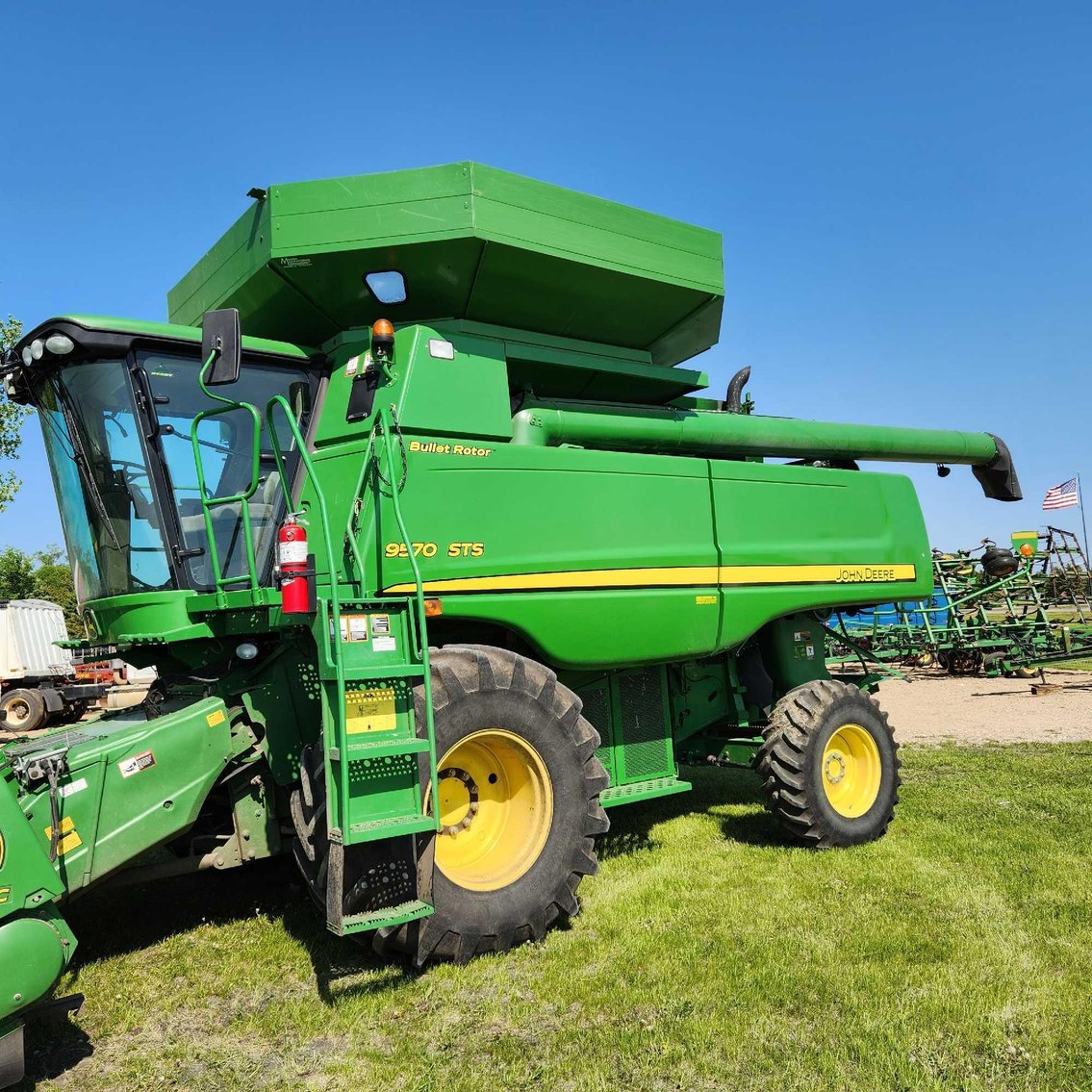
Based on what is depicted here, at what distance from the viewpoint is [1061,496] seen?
2248 centimetres

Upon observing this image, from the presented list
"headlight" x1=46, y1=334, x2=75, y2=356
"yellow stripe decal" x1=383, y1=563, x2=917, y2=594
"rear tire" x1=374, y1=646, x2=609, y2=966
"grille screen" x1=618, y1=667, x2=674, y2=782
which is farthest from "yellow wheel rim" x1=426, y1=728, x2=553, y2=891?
"headlight" x1=46, y1=334, x2=75, y2=356

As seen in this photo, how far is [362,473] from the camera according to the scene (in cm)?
445

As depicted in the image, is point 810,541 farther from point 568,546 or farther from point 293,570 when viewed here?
point 293,570

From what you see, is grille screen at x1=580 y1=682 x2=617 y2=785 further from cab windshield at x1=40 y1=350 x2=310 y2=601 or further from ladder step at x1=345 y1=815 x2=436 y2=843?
cab windshield at x1=40 y1=350 x2=310 y2=601

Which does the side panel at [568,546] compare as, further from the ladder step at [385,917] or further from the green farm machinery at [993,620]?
the green farm machinery at [993,620]

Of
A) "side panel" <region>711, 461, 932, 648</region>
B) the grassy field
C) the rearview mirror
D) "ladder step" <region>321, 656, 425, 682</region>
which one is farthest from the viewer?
"side panel" <region>711, 461, 932, 648</region>

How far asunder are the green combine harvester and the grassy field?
0.36 meters

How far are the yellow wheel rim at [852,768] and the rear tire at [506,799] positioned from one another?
7.79 feet

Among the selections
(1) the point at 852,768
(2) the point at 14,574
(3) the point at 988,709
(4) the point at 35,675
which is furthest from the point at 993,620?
(2) the point at 14,574

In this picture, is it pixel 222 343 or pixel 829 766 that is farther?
pixel 829 766

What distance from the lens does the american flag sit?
22.2 m

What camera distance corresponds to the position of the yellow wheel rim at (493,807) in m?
4.25

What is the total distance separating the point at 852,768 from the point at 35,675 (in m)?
17.5

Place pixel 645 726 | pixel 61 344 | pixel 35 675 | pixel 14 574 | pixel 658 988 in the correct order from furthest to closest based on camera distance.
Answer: pixel 14 574 < pixel 35 675 < pixel 645 726 < pixel 61 344 < pixel 658 988
